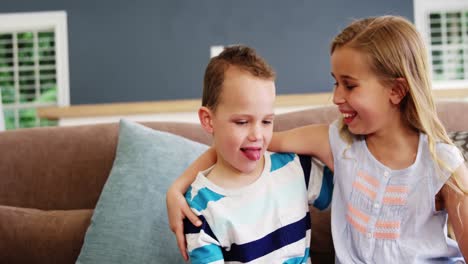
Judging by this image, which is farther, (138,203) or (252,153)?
(138,203)

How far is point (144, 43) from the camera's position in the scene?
6480mm

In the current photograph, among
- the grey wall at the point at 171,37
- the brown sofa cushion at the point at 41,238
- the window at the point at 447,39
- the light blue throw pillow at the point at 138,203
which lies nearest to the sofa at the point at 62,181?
the brown sofa cushion at the point at 41,238

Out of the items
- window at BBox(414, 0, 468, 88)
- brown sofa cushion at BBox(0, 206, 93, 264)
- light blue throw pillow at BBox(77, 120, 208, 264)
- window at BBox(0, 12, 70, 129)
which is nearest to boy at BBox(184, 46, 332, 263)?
light blue throw pillow at BBox(77, 120, 208, 264)

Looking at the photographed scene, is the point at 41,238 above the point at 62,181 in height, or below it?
below

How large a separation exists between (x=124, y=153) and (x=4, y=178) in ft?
1.59

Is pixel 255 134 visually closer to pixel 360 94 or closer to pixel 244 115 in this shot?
pixel 244 115

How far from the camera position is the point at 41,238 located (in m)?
1.81

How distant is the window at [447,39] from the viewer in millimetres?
6562

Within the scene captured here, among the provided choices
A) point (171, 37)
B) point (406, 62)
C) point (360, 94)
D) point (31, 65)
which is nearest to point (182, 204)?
point (360, 94)

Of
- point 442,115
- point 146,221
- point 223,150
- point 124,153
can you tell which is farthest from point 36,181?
point 442,115

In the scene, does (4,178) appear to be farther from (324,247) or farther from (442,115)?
(442,115)

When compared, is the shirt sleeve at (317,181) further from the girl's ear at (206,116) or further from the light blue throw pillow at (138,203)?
the light blue throw pillow at (138,203)

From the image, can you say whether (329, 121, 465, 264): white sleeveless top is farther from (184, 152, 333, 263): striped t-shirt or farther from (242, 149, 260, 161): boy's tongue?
(242, 149, 260, 161): boy's tongue

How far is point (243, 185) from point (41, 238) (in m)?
0.84
